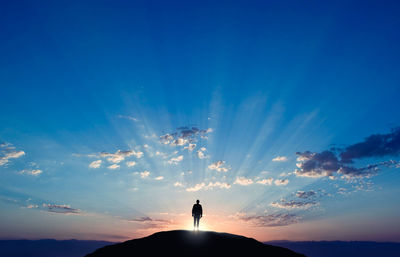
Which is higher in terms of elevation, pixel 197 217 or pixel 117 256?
pixel 197 217

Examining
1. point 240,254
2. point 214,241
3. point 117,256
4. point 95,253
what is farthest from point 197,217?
point 95,253

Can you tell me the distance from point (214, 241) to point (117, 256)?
882 cm

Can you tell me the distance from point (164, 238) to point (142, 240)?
7.21 feet

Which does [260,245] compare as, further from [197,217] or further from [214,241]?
[197,217]

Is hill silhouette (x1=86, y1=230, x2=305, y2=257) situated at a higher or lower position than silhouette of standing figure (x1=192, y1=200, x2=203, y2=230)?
lower

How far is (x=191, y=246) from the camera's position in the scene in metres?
25.6

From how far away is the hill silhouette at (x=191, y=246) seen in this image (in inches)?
970

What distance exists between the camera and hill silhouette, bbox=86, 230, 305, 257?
80.8 ft

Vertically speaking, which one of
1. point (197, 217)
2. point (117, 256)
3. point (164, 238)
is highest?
point (197, 217)

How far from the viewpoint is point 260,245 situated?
28406 mm

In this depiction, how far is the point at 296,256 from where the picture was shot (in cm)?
2848

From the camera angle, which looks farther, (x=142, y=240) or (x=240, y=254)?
(x=142, y=240)

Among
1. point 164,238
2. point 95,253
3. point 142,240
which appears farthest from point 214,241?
point 95,253

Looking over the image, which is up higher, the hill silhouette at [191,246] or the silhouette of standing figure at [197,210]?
the silhouette of standing figure at [197,210]
